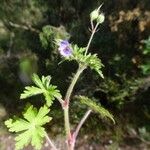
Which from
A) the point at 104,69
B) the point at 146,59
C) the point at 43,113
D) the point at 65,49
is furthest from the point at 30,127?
the point at 104,69

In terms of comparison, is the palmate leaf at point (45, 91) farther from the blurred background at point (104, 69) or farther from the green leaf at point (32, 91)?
the blurred background at point (104, 69)

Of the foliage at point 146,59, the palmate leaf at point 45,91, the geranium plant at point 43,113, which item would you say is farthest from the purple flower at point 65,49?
the foliage at point 146,59

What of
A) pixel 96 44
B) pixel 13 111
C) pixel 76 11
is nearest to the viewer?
pixel 96 44

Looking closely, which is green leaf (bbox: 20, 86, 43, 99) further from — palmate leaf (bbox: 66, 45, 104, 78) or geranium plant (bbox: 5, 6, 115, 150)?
palmate leaf (bbox: 66, 45, 104, 78)

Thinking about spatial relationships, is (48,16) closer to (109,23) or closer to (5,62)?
(5,62)

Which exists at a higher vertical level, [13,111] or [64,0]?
[64,0]

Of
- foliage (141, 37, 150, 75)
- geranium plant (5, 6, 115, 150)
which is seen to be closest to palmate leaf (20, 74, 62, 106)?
geranium plant (5, 6, 115, 150)

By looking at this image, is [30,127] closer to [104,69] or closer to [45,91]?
[45,91]

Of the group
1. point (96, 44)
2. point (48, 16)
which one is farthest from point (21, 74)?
point (96, 44)
